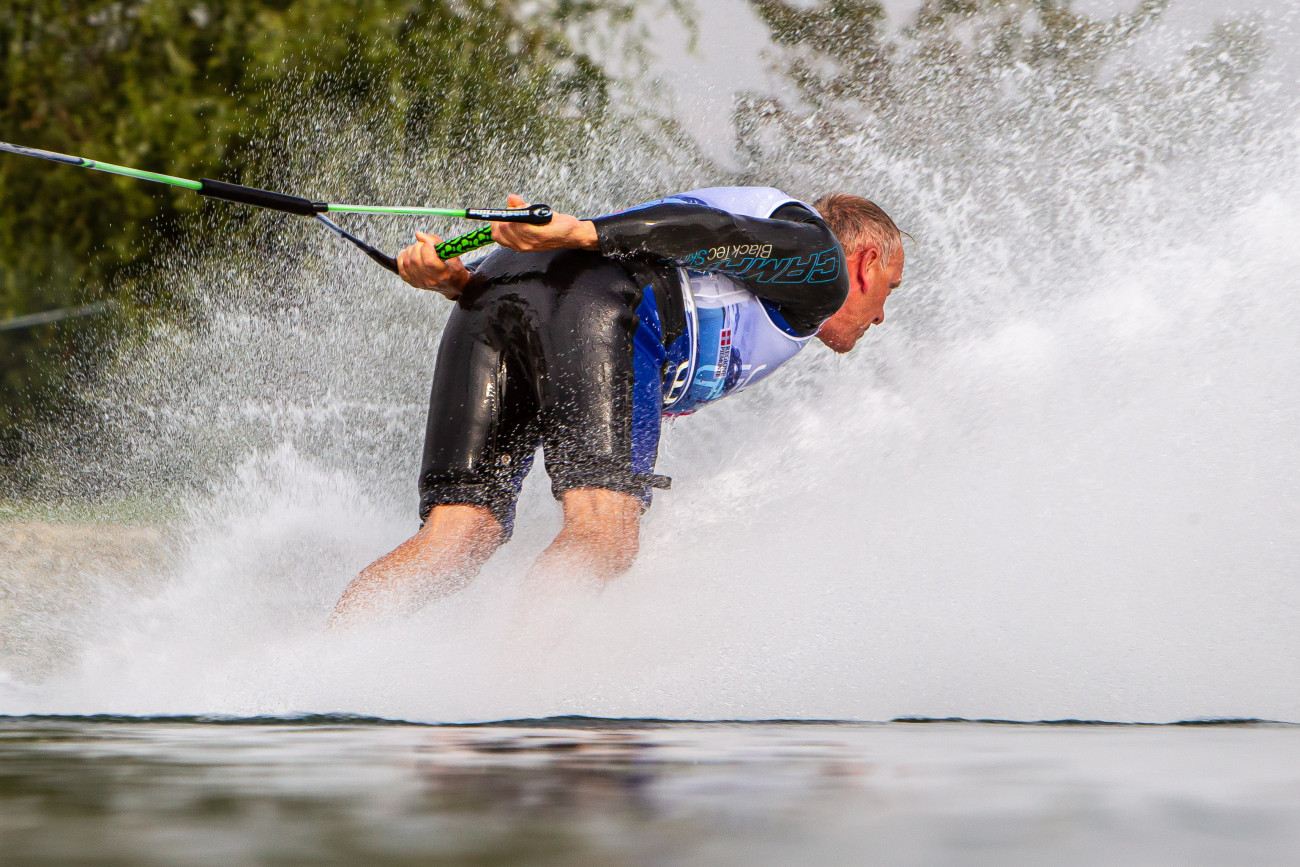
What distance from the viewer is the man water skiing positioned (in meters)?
2.84

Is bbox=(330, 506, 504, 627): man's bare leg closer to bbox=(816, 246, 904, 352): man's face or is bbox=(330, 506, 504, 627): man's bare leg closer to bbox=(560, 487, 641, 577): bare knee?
bbox=(560, 487, 641, 577): bare knee

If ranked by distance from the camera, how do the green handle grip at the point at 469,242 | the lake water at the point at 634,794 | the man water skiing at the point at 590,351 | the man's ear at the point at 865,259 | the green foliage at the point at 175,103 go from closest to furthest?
the lake water at the point at 634,794, the man water skiing at the point at 590,351, the green handle grip at the point at 469,242, the man's ear at the point at 865,259, the green foliage at the point at 175,103

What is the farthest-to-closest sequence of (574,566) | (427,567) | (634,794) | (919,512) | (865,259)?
(919,512), (865,259), (427,567), (574,566), (634,794)

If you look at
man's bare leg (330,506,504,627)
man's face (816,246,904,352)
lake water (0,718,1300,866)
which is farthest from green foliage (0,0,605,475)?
lake water (0,718,1300,866)

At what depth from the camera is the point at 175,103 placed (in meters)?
8.56

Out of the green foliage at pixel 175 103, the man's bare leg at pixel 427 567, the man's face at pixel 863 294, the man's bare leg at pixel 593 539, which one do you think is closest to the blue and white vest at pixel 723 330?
the man's face at pixel 863 294

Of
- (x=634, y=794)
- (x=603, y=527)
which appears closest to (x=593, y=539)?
(x=603, y=527)

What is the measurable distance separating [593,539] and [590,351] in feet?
1.25

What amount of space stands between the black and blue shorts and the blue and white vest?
3.9 inches

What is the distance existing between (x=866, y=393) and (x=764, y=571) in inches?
46.0

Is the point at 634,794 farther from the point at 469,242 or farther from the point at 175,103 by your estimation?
the point at 175,103

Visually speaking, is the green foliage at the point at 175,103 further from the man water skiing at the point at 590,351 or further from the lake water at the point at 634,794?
the lake water at the point at 634,794

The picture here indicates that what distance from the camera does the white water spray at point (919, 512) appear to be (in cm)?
275

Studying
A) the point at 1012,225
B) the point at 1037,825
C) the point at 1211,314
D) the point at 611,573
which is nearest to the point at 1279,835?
the point at 1037,825
